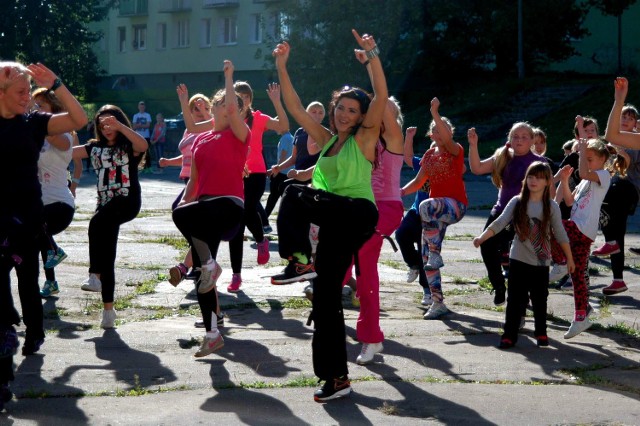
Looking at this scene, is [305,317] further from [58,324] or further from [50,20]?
[50,20]

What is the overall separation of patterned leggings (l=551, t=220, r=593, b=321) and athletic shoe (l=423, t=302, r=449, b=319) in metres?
1.03

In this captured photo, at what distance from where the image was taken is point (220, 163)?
7.39m

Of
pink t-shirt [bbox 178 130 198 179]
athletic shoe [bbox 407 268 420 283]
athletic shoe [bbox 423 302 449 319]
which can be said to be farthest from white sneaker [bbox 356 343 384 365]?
pink t-shirt [bbox 178 130 198 179]

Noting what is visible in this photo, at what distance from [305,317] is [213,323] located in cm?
167

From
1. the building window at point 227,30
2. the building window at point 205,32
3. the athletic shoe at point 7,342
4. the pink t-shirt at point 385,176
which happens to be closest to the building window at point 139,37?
the building window at point 205,32

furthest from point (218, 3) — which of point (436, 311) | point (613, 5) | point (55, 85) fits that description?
point (55, 85)

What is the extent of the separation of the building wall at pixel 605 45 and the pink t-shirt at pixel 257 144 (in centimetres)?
3626

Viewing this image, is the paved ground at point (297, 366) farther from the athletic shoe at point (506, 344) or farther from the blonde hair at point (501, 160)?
the blonde hair at point (501, 160)

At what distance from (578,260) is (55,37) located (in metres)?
54.6

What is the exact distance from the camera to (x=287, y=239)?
6227mm

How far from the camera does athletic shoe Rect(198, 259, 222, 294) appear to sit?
23.1 ft

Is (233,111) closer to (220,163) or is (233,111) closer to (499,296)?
(220,163)

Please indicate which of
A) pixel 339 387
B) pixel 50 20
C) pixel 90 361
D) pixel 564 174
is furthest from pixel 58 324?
pixel 50 20

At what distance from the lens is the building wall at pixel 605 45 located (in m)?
46.4
